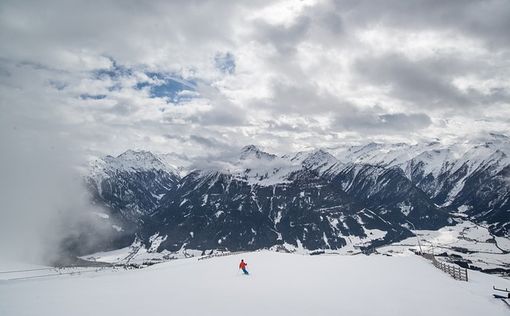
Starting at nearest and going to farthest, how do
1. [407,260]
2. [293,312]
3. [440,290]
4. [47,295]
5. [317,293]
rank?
[293,312], [47,295], [317,293], [440,290], [407,260]

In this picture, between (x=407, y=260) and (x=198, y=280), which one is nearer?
(x=198, y=280)

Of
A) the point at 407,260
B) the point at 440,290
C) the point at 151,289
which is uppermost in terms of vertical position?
the point at 151,289

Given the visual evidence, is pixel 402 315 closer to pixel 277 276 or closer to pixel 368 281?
pixel 368 281

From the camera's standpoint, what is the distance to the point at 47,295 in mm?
30922

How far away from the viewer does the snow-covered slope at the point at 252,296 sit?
2644 cm

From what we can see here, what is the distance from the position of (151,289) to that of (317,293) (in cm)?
1557

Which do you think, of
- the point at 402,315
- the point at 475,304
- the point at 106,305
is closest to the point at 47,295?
the point at 106,305

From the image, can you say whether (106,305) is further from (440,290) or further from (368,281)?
(440,290)

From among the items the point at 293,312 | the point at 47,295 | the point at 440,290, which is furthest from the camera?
the point at 440,290

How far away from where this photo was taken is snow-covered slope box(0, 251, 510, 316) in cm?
2644

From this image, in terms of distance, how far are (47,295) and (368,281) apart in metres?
32.8

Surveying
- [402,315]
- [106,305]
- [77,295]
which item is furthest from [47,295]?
[402,315]

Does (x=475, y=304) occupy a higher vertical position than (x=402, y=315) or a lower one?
lower

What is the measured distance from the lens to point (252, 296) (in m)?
31.4
